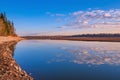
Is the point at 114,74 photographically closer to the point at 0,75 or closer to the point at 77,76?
the point at 77,76

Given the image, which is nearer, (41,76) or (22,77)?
(22,77)

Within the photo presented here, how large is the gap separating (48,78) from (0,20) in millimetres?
99015

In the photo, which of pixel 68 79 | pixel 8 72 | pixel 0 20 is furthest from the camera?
pixel 0 20

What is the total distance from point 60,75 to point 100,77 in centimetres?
271

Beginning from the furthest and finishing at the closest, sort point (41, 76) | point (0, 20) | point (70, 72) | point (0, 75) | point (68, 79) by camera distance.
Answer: point (0, 20), point (70, 72), point (41, 76), point (68, 79), point (0, 75)

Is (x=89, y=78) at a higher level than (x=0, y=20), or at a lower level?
lower

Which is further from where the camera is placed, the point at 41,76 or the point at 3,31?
the point at 3,31

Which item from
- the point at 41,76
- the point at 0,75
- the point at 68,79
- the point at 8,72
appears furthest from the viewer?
the point at 41,76

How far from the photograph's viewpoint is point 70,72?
708 inches

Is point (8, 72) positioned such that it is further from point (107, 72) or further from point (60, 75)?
point (107, 72)

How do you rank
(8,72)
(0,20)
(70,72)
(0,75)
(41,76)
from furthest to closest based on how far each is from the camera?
(0,20)
(70,72)
(41,76)
(8,72)
(0,75)

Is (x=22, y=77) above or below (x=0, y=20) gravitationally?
below

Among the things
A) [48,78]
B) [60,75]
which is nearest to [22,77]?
[48,78]

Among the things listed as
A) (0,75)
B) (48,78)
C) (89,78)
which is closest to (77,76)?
(89,78)
